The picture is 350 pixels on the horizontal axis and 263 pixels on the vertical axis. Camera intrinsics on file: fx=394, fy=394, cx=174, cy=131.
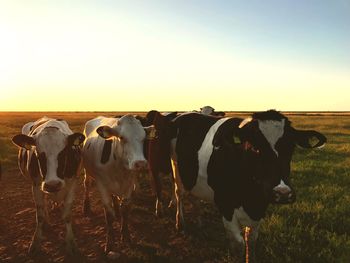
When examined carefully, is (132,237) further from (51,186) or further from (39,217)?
(51,186)

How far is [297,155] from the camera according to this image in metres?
17.8

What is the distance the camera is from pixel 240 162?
5348 millimetres

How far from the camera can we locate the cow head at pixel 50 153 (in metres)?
5.99

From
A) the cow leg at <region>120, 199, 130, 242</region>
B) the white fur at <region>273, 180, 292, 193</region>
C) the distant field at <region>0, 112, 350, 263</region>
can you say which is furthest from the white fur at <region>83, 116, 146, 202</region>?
the white fur at <region>273, 180, 292, 193</region>

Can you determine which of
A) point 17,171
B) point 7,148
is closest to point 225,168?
point 17,171

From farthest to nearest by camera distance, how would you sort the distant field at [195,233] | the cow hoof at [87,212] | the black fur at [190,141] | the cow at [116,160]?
1. the cow hoof at [87,212]
2. the black fur at [190,141]
3. the distant field at [195,233]
4. the cow at [116,160]

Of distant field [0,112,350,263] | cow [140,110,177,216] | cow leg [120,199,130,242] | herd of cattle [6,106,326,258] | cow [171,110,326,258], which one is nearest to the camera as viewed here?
cow [171,110,326,258]

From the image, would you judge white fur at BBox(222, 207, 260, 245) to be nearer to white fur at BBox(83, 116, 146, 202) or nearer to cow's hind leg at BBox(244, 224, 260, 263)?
cow's hind leg at BBox(244, 224, 260, 263)

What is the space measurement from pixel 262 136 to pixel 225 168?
1083 millimetres

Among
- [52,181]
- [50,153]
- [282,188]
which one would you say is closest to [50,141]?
[50,153]

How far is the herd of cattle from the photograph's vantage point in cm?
470

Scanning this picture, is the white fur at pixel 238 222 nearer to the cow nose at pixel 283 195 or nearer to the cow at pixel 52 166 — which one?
the cow nose at pixel 283 195

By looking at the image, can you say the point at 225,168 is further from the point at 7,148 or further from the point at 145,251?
the point at 7,148

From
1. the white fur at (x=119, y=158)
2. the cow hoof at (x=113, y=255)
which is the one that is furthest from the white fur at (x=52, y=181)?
the cow hoof at (x=113, y=255)
